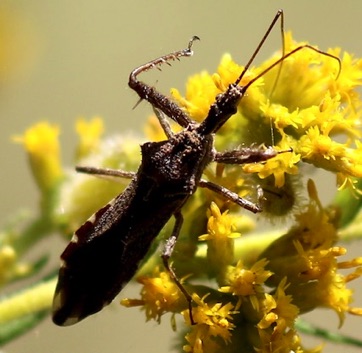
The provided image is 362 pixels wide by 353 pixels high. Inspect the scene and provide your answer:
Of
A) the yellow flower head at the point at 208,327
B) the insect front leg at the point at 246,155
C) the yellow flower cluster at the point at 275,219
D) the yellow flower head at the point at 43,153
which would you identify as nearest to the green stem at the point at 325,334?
the yellow flower cluster at the point at 275,219

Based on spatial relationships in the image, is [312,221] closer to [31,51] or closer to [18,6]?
[31,51]

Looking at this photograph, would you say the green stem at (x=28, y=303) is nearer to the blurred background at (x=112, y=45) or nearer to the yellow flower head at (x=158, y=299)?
the yellow flower head at (x=158, y=299)

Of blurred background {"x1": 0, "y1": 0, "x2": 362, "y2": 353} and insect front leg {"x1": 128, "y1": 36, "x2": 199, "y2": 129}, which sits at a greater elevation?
blurred background {"x1": 0, "y1": 0, "x2": 362, "y2": 353}

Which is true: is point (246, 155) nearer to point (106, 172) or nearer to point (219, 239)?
point (219, 239)

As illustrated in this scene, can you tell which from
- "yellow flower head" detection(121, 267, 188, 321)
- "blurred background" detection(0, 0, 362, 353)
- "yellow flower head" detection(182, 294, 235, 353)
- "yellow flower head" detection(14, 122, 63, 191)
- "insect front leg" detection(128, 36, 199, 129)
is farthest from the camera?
"blurred background" detection(0, 0, 362, 353)

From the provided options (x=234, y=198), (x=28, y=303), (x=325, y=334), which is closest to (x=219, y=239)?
(x=234, y=198)

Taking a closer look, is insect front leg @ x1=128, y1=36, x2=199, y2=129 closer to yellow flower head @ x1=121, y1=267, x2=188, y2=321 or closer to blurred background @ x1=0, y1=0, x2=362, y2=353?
yellow flower head @ x1=121, y1=267, x2=188, y2=321

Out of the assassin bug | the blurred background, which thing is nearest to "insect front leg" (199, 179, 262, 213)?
the assassin bug

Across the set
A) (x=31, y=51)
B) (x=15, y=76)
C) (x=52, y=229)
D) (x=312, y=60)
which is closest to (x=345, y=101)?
(x=312, y=60)
